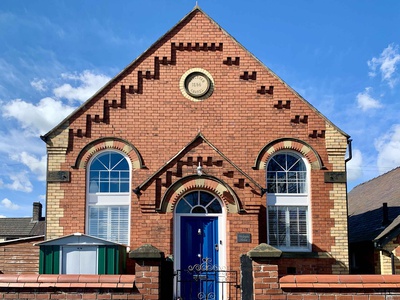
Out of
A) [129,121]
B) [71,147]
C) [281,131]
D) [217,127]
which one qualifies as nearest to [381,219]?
[281,131]

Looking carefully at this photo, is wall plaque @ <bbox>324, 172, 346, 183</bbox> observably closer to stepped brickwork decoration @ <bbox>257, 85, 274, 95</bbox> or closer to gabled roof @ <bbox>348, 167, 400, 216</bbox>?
stepped brickwork decoration @ <bbox>257, 85, 274, 95</bbox>

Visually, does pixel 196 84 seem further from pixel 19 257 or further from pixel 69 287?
pixel 69 287

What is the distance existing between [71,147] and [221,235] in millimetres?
5163

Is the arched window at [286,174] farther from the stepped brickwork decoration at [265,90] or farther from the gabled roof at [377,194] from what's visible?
the gabled roof at [377,194]

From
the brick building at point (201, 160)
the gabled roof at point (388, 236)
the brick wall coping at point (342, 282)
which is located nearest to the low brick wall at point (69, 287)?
the brick wall coping at point (342, 282)

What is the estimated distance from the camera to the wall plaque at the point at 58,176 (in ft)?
50.5

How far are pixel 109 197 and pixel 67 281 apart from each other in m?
6.60

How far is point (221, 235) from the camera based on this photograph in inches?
576

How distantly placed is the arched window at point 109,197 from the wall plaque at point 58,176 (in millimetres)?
671

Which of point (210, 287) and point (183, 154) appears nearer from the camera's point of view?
point (210, 287)

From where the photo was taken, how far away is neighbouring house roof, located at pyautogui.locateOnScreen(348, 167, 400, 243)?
18.3 m

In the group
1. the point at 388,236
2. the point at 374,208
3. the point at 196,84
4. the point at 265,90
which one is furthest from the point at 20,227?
the point at 388,236

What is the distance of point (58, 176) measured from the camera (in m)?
15.4

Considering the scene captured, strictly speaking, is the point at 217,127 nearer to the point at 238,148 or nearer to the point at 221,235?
the point at 238,148
